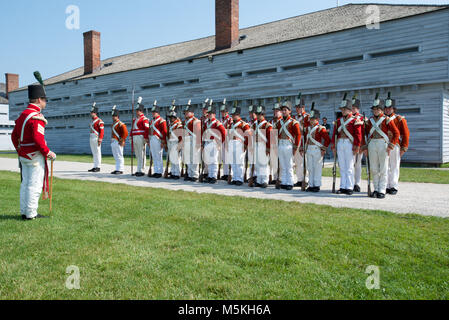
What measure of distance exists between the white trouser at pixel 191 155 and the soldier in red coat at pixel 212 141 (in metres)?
0.41

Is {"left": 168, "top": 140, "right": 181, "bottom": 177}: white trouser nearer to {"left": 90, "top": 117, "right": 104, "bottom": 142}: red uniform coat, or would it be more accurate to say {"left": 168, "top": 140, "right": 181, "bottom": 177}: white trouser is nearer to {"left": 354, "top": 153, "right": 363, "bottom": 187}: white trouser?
{"left": 90, "top": 117, "right": 104, "bottom": 142}: red uniform coat

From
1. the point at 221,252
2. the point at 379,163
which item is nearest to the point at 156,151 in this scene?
the point at 379,163

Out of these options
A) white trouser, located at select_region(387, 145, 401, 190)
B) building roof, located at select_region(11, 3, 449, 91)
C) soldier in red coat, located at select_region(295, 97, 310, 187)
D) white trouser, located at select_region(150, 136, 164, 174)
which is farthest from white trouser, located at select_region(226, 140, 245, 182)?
building roof, located at select_region(11, 3, 449, 91)

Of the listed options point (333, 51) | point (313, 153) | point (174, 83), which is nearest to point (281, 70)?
point (333, 51)

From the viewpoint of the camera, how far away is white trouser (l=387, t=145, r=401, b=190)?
9414mm

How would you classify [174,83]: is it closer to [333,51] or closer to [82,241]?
[333,51]

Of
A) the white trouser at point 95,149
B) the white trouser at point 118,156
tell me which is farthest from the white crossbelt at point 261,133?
the white trouser at point 95,149

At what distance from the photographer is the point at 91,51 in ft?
126

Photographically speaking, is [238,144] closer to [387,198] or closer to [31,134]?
[387,198]

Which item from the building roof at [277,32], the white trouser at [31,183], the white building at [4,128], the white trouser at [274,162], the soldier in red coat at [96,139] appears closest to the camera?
the white trouser at [31,183]

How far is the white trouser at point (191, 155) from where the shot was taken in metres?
12.4

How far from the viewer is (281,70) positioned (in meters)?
→ 24.0

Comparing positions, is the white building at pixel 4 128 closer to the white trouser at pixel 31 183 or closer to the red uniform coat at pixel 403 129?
the white trouser at pixel 31 183

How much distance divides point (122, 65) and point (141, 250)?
34.4 m
